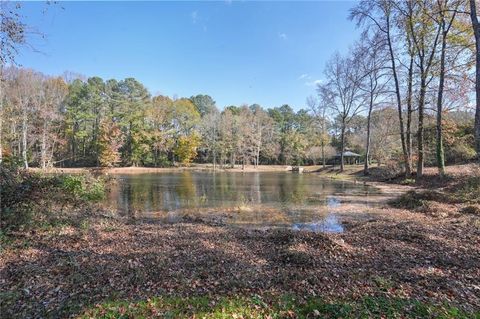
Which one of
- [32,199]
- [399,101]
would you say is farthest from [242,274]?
[399,101]

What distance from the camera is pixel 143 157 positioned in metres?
51.8

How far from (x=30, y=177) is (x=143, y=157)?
44806mm

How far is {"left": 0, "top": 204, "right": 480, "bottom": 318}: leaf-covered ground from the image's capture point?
Result: 3.82m

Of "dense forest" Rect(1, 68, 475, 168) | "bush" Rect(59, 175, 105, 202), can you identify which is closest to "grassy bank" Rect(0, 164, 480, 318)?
"bush" Rect(59, 175, 105, 202)

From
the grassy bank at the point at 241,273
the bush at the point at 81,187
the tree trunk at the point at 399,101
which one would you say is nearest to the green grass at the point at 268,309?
the grassy bank at the point at 241,273

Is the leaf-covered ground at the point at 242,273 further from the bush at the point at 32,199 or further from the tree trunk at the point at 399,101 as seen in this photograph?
the tree trunk at the point at 399,101

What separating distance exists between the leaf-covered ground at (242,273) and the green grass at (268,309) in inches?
0.5

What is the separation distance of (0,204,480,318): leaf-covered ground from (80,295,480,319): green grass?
1cm

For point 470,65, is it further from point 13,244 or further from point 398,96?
point 13,244

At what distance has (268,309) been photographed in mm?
3834

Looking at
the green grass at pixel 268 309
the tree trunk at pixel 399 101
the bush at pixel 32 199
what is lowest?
the green grass at pixel 268 309

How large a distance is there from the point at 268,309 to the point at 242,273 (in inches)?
44.5

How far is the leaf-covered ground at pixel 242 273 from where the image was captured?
382cm

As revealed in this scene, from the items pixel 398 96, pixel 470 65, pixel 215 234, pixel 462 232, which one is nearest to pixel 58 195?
pixel 215 234
